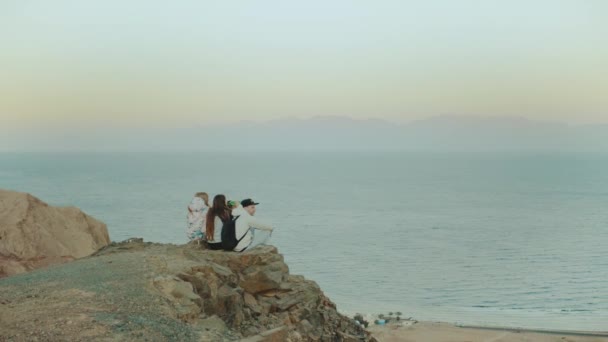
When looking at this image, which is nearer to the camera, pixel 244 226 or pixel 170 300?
pixel 170 300

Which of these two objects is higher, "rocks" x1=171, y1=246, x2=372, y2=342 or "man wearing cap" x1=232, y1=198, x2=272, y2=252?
"man wearing cap" x1=232, y1=198, x2=272, y2=252

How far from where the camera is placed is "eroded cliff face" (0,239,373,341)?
12891mm

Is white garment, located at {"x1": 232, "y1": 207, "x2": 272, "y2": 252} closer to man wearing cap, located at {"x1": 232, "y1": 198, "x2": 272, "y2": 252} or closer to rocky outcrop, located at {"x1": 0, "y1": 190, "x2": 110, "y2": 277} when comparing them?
man wearing cap, located at {"x1": 232, "y1": 198, "x2": 272, "y2": 252}

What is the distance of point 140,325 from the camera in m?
13.0

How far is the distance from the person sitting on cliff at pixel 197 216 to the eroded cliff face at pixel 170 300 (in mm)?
707

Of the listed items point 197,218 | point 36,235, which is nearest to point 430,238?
point 36,235

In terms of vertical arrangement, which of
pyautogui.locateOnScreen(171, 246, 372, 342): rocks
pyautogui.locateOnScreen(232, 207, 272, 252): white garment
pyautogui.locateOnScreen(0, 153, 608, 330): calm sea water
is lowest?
pyautogui.locateOnScreen(0, 153, 608, 330): calm sea water

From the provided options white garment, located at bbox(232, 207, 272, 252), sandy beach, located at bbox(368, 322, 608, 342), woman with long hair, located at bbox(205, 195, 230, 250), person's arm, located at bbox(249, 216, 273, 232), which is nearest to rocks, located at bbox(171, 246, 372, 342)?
white garment, located at bbox(232, 207, 272, 252)

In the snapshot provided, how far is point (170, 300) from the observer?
1452 centimetres

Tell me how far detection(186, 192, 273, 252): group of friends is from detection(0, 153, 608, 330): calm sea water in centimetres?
1931

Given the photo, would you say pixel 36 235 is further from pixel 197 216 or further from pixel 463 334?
pixel 463 334

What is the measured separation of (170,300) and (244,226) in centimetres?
377

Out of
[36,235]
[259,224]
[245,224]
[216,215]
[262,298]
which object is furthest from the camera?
[36,235]

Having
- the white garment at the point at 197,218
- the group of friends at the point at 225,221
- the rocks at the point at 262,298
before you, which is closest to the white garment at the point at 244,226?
the group of friends at the point at 225,221
